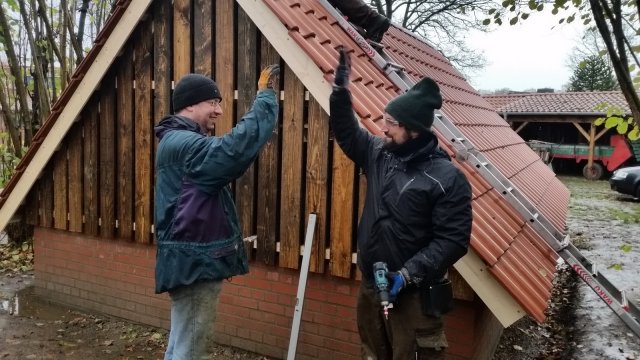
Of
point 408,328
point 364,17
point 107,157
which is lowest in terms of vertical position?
point 408,328

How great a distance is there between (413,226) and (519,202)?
208 cm

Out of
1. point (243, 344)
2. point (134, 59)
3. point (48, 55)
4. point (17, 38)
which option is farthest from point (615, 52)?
point (17, 38)

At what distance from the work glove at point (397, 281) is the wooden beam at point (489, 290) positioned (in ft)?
2.87

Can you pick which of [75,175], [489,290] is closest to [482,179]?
[489,290]

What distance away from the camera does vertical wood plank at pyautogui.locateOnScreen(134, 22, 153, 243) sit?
16.2ft

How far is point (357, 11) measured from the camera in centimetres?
524

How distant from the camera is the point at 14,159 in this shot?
8.84m

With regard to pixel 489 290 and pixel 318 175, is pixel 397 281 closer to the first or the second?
pixel 489 290

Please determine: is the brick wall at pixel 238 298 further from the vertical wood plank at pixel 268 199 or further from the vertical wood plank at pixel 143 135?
the vertical wood plank at pixel 143 135

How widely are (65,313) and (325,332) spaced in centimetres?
329

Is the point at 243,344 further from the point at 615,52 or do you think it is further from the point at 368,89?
the point at 615,52

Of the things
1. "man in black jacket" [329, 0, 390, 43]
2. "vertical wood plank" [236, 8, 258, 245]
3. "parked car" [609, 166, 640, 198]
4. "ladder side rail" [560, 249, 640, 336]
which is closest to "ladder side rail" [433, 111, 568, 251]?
"ladder side rail" [560, 249, 640, 336]

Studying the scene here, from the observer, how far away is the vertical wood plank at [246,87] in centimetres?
434

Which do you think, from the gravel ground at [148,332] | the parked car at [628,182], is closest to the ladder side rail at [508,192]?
the gravel ground at [148,332]
